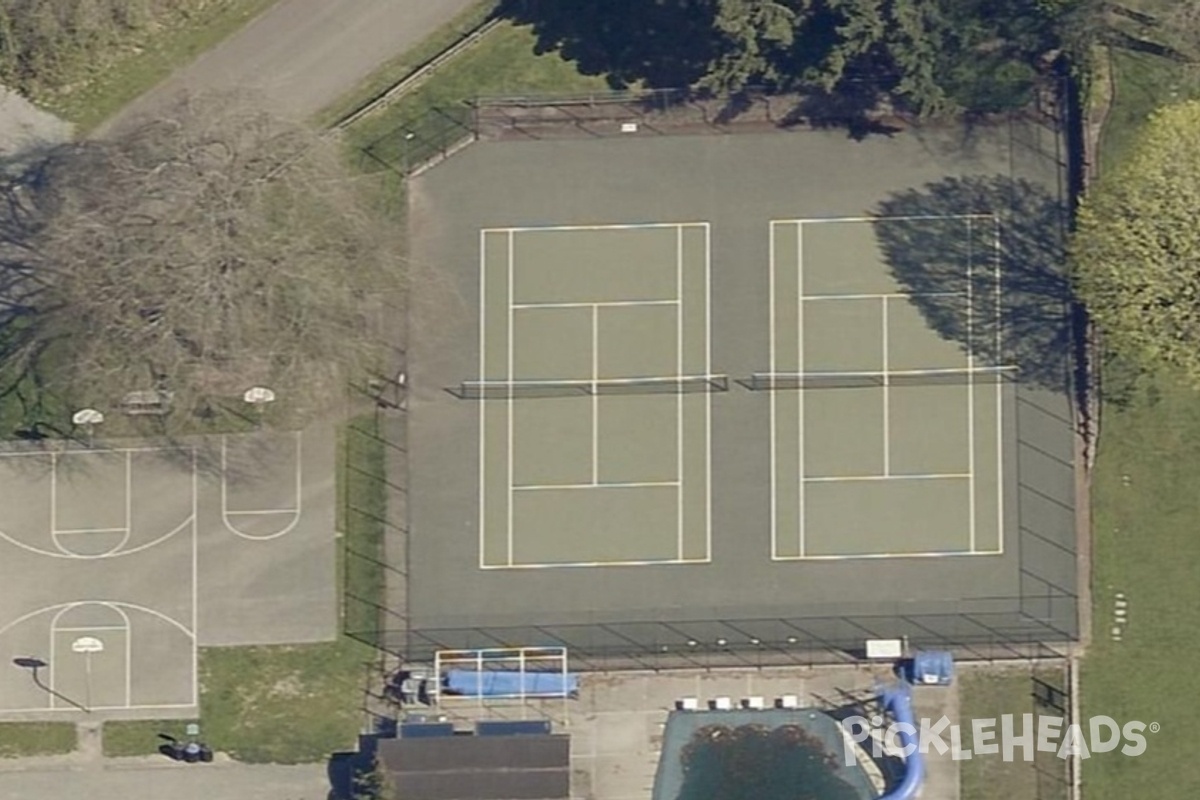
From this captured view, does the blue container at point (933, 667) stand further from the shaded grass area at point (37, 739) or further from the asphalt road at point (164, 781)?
the shaded grass area at point (37, 739)

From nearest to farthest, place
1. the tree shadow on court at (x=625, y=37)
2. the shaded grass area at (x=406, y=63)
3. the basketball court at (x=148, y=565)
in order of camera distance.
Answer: the basketball court at (x=148, y=565) < the tree shadow on court at (x=625, y=37) < the shaded grass area at (x=406, y=63)

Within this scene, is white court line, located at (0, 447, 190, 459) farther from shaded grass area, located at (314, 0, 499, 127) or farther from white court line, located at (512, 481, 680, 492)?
shaded grass area, located at (314, 0, 499, 127)

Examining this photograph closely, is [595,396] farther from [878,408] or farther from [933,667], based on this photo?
[933,667]

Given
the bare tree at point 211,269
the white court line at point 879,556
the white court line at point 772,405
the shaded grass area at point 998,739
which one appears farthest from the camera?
the white court line at point 772,405

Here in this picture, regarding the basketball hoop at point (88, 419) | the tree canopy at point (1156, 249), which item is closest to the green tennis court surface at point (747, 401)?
the tree canopy at point (1156, 249)

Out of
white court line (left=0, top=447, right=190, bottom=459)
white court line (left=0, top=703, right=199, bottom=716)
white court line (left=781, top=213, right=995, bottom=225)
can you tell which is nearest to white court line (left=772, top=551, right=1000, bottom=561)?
white court line (left=781, top=213, right=995, bottom=225)

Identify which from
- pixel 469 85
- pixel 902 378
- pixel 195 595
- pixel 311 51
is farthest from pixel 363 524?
pixel 902 378
